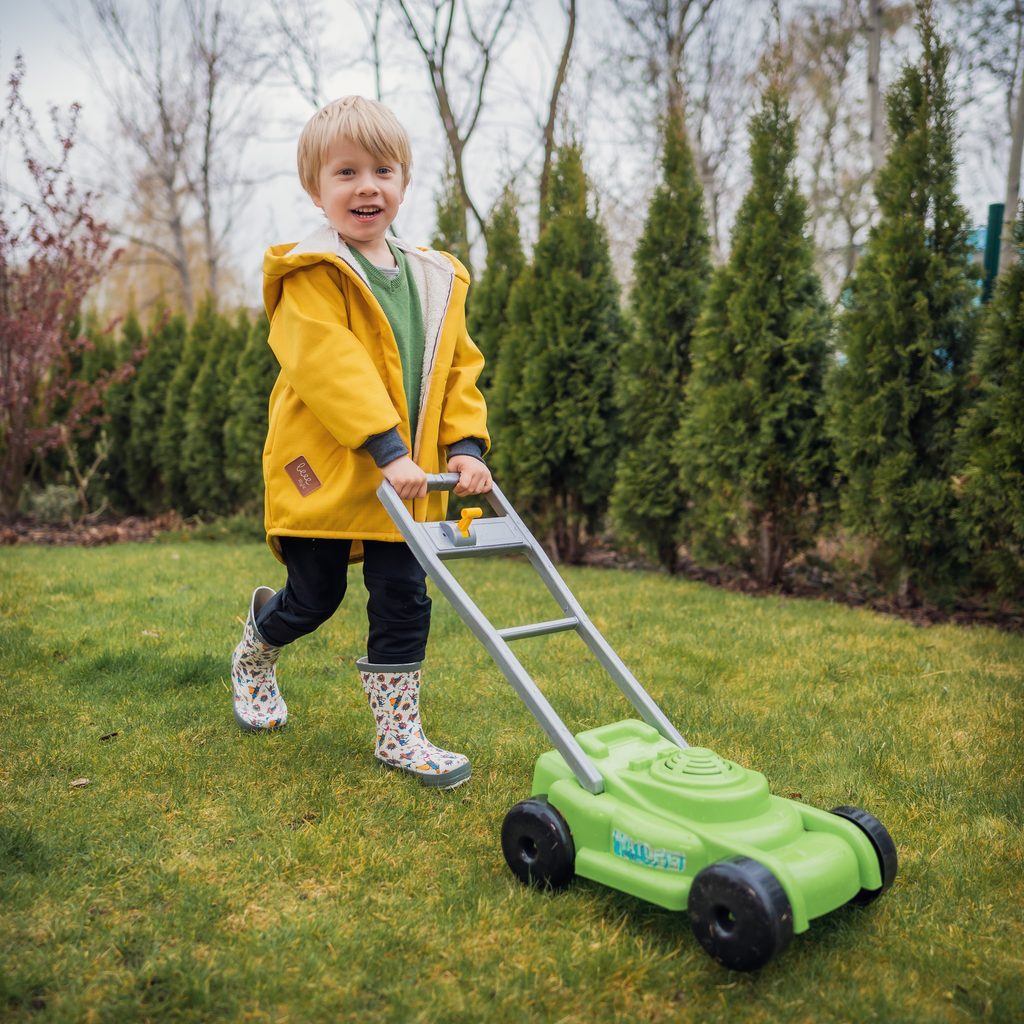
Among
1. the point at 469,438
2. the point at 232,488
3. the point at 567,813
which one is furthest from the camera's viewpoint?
the point at 232,488

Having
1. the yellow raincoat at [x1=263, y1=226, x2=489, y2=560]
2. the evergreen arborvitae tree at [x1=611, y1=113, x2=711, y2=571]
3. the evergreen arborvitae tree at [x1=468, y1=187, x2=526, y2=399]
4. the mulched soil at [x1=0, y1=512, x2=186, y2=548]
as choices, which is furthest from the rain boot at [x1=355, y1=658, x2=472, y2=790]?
the mulched soil at [x1=0, y1=512, x2=186, y2=548]

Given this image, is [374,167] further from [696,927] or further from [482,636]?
[696,927]

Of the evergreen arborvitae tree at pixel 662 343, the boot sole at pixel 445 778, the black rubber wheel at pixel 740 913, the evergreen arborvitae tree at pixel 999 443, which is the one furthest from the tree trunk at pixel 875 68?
the black rubber wheel at pixel 740 913

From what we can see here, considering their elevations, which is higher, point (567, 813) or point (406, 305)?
point (406, 305)

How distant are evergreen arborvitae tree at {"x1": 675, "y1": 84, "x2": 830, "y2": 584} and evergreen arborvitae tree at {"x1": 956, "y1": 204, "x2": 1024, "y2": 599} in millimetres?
869

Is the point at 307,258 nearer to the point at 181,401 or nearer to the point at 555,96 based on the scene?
the point at 181,401

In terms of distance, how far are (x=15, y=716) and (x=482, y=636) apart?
5.80ft

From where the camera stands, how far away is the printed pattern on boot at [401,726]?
2.74 meters

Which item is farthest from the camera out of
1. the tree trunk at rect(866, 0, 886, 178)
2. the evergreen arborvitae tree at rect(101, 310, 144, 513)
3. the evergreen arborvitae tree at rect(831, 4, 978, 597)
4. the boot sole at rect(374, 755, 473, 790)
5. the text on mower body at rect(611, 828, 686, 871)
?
the tree trunk at rect(866, 0, 886, 178)

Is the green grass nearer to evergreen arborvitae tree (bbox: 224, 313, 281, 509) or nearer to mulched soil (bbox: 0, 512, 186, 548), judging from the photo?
mulched soil (bbox: 0, 512, 186, 548)

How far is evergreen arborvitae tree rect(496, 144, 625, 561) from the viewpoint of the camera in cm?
653

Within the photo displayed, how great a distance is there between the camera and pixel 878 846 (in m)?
1.98

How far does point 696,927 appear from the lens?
1.80m

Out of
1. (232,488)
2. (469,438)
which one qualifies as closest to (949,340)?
(469,438)
